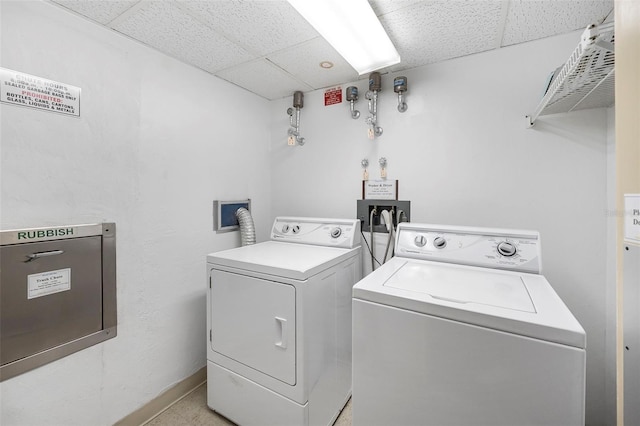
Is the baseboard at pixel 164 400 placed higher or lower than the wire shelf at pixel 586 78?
lower

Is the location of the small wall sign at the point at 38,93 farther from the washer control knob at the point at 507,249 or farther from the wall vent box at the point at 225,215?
the washer control knob at the point at 507,249

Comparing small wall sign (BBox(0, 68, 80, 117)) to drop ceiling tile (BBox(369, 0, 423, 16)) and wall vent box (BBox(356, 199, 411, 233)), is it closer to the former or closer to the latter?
Result: drop ceiling tile (BBox(369, 0, 423, 16))

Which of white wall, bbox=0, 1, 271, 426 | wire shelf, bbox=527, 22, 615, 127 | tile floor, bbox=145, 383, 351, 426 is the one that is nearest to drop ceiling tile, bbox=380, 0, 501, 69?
wire shelf, bbox=527, 22, 615, 127

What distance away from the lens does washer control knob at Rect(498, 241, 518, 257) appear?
128 cm

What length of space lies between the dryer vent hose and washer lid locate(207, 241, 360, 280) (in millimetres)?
172

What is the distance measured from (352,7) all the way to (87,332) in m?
1.98

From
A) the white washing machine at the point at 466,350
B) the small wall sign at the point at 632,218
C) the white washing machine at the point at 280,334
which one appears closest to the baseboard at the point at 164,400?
the white washing machine at the point at 280,334

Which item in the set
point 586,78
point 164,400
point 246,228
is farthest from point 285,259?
point 586,78

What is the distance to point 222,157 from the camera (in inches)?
80.3

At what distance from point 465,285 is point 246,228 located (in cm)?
151

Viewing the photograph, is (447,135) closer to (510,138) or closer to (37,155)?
(510,138)

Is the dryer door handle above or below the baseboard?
above

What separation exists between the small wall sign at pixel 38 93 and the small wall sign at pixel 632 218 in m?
2.07

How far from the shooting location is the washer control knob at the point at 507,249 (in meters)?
1.28
